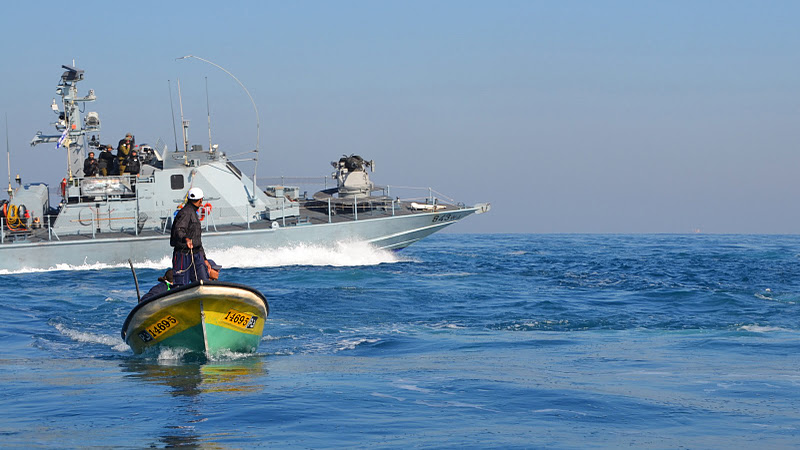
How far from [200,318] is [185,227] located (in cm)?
130

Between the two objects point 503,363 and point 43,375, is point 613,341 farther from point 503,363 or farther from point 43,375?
point 43,375

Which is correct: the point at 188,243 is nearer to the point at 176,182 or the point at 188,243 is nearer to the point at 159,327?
the point at 159,327

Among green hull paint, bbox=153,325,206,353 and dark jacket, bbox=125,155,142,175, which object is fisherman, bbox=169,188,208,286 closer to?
green hull paint, bbox=153,325,206,353

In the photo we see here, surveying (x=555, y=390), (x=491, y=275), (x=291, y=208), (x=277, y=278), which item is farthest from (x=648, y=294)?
(x=291, y=208)

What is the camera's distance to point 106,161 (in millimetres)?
33688

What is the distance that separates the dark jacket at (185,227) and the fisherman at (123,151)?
22493 mm

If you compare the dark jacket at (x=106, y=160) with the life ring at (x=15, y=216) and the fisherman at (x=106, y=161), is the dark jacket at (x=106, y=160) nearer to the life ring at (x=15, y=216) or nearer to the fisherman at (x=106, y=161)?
the fisherman at (x=106, y=161)

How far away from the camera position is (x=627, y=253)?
136 ft

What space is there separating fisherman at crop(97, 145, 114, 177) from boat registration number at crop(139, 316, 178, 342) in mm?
22187

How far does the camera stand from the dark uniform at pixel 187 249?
12.0m

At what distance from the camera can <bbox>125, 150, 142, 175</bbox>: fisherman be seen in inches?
1313

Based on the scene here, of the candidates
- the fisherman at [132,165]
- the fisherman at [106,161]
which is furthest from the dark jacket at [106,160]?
the fisherman at [132,165]

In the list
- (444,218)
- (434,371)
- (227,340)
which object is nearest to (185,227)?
(227,340)

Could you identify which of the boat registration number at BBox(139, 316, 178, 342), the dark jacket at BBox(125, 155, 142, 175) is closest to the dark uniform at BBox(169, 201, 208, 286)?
the boat registration number at BBox(139, 316, 178, 342)
